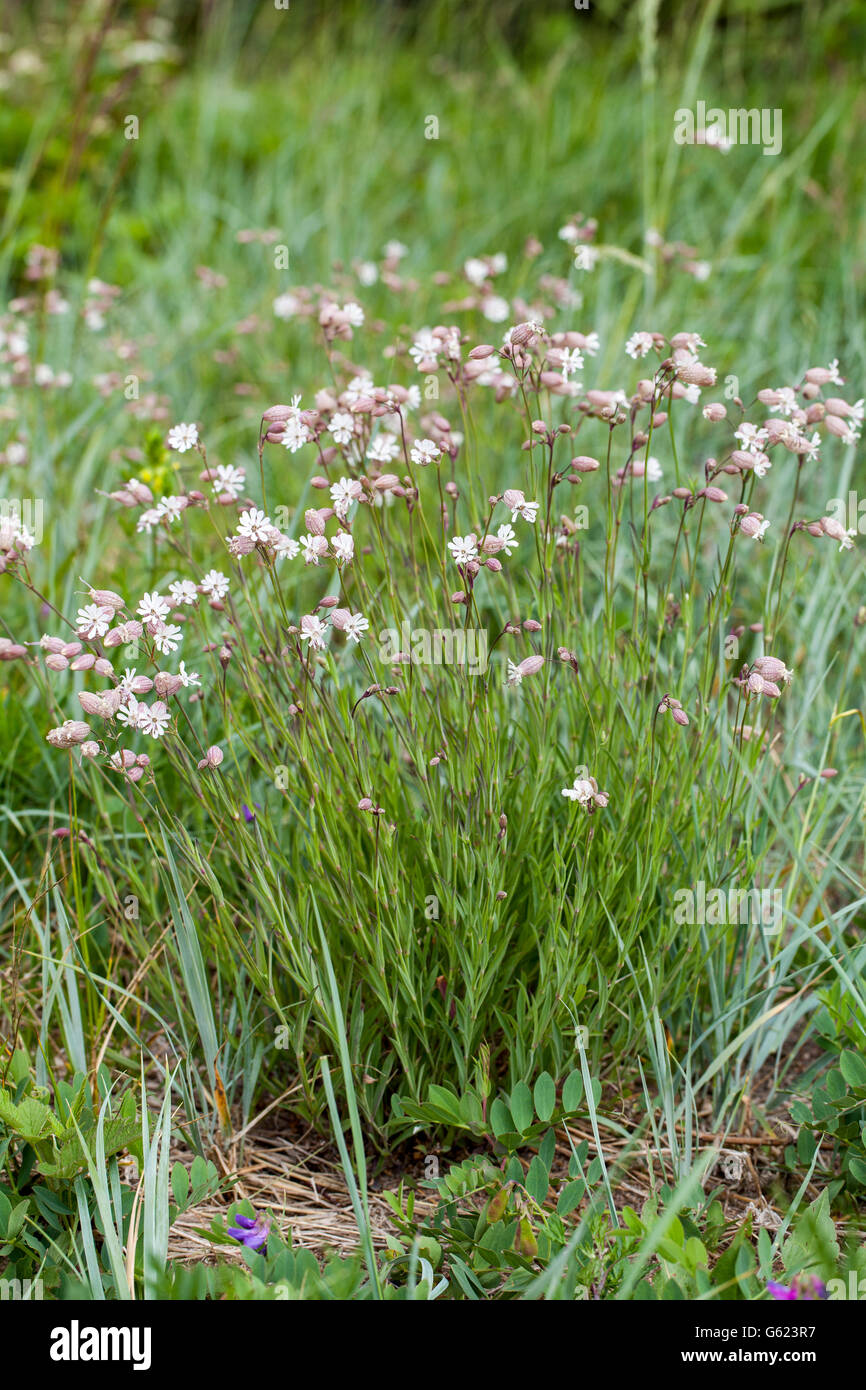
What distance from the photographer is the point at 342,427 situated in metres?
1.69

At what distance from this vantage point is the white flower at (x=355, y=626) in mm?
1530

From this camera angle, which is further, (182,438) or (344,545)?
(182,438)

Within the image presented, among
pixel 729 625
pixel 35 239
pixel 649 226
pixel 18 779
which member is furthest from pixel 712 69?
pixel 18 779

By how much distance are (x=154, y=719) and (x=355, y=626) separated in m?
0.32

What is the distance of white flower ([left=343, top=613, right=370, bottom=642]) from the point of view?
1.53 metres

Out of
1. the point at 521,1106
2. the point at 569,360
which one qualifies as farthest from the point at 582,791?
the point at 569,360

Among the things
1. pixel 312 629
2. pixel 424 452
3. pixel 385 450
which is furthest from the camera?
pixel 385 450

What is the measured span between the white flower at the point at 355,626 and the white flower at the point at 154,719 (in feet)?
0.94

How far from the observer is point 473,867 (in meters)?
1.65

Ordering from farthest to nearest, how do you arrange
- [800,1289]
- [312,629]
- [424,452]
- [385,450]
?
1. [385,450]
2. [424,452]
3. [312,629]
4. [800,1289]

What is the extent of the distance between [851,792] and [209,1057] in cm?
142

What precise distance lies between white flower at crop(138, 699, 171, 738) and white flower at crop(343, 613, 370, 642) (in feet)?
0.94

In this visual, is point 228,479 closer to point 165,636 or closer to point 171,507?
point 171,507

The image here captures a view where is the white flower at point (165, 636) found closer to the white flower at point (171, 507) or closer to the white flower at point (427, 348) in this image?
the white flower at point (171, 507)
